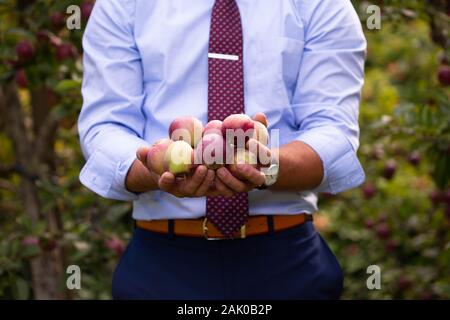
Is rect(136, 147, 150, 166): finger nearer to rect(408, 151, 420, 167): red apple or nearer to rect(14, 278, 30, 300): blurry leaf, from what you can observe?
rect(14, 278, 30, 300): blurry leaf

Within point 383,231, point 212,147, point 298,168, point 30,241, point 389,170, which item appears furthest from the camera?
point 383,231

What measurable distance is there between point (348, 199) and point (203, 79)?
5.89 ft

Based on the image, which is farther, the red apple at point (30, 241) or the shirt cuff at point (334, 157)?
the red apple at point (30, 241)

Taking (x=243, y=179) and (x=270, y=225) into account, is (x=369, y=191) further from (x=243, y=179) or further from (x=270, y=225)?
(x=243, y=179)

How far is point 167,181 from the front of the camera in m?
1.69

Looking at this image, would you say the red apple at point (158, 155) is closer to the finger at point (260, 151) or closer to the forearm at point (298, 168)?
the finger at point (260, 151)

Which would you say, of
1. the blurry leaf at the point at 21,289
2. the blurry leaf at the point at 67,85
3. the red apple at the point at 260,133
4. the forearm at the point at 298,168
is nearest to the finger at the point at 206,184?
the red apple at the point at 260,133

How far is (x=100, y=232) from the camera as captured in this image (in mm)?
3051

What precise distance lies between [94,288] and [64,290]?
0.33 ft

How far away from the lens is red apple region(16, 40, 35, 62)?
286cm

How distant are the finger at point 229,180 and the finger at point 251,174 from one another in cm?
2

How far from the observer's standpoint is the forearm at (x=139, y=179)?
1.93 meters

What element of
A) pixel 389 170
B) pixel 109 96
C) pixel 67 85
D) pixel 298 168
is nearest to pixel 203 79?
pixel 109 96

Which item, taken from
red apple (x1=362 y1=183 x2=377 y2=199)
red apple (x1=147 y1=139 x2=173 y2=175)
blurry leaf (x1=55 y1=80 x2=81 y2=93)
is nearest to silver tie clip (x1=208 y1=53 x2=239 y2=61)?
red apple (x1=147 y1=139 x2=173 y2=175)
